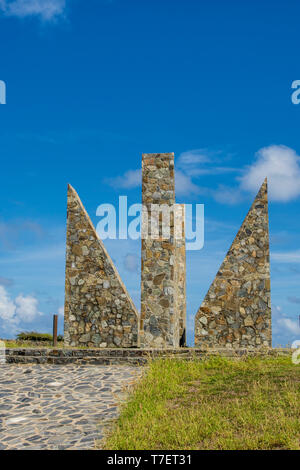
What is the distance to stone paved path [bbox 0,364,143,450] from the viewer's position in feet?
25.9

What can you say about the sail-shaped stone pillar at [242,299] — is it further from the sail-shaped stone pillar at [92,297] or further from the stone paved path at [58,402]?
the stone paved path at [58,402]

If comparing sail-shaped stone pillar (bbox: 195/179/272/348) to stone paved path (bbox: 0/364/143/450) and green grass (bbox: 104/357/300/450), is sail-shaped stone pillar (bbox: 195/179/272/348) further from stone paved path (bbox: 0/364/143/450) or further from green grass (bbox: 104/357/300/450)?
stone paved path (bbox: 0/364/143/450)

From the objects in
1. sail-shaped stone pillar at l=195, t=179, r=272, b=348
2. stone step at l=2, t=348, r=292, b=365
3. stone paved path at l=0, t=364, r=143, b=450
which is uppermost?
sail-shaped stone pillar at l=195, t=179, r=272, b=348

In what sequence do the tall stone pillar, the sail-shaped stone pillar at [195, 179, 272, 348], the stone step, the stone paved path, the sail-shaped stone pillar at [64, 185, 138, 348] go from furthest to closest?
the sail-shaped stone pillar at [64, 185, 138, 348] → the sail-shaped stone pillar at [195, 179, 272, 348] → the tall stone pillar → the stone step → the stone paved path

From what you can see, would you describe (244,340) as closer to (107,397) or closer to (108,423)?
(107,397)

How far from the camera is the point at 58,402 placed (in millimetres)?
9883

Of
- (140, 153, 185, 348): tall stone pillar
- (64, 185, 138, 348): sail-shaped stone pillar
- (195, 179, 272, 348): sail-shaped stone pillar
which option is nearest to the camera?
(140, 153, 185, 348): tall stone pillar

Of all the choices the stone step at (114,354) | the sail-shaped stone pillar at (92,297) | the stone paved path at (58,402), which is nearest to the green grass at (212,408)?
the stone paved path at (58,402)

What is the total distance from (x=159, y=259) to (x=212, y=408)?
20.9ft

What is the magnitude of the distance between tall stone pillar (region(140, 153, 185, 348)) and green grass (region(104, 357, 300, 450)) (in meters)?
2.03

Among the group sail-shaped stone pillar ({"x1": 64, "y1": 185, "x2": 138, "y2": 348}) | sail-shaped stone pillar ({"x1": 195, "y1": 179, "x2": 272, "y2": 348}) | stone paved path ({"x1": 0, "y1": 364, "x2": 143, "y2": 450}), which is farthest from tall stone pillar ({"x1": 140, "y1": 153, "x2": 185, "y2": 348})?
stone paved path ({"x1": 0, "y1": 364, "x2": 143, "y2": 450})

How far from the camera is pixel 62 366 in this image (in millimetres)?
13023

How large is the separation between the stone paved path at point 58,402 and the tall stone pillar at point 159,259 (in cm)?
184

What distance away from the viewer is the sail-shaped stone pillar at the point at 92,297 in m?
14.4
